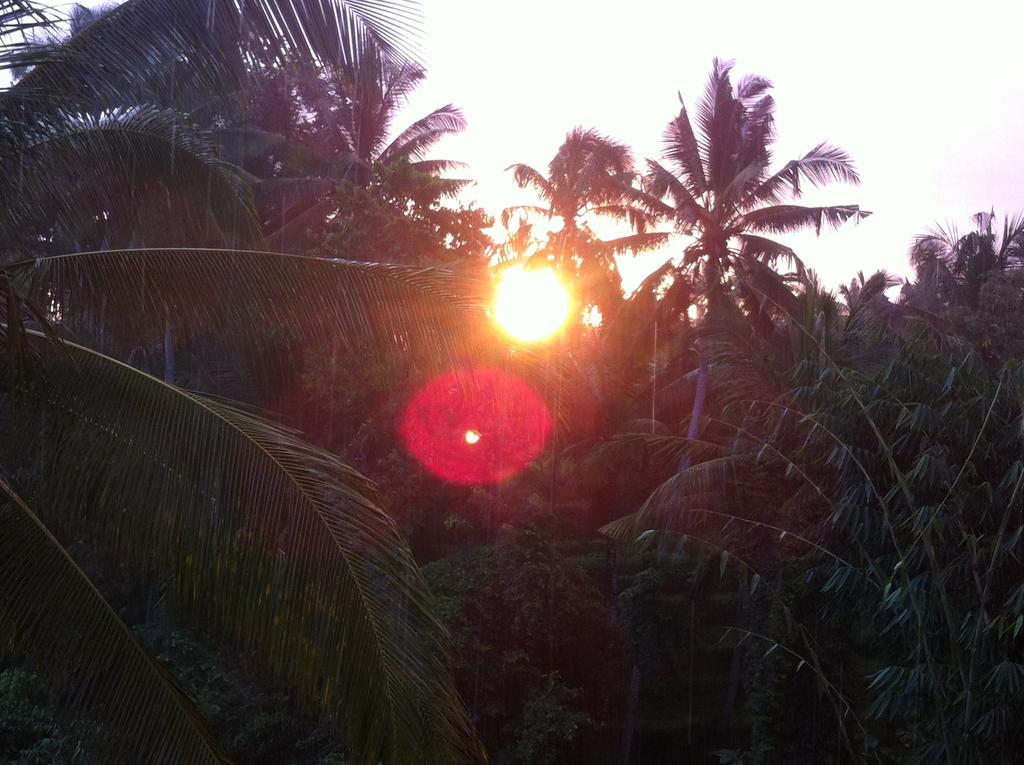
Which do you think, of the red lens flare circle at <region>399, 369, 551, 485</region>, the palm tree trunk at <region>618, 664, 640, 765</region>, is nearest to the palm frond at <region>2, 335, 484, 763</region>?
the red lens flare circle at <region>399, 369, 551, 485</region>

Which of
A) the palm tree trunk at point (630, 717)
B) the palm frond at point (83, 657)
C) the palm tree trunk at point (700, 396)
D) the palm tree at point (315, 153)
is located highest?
the palm tree at point (315, 153)

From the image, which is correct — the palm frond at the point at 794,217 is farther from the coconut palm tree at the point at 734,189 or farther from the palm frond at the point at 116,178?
the palm frond at the point at 116,178

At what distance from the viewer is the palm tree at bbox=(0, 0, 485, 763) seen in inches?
178

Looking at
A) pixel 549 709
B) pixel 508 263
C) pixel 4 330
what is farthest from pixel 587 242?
pixel 4 330

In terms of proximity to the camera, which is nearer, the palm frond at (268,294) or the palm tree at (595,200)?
the palm frond at (268,294)

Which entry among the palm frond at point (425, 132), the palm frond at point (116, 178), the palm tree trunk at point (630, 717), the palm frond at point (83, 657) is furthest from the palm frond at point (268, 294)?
the palm frond at point (425, 132)

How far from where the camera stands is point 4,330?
4.77 meters

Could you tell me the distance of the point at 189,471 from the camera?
15.6 ft

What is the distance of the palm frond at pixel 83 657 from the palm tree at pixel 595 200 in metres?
13.5

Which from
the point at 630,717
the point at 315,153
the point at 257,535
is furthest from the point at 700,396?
the point at 257,535

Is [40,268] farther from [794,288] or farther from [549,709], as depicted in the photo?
[794,288]

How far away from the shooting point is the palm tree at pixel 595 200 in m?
17.9

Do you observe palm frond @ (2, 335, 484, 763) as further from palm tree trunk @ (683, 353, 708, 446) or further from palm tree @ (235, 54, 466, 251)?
palm tree @ (235, 54, 466, 251)

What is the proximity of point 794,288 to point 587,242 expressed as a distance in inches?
162
